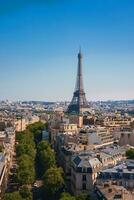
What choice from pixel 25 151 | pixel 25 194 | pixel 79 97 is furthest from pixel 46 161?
pixel 79 97

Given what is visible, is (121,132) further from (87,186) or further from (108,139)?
(87,186)

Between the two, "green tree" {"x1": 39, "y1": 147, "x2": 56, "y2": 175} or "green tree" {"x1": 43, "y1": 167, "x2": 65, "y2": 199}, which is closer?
"green tree" {"x1": 43, "y1": 167, "x2": 65, "y2": 199}

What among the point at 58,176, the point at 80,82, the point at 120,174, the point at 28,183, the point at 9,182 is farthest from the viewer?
Result: the point at 80,82

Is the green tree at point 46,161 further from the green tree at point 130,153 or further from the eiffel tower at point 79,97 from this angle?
the eiffel tower at point 79,97

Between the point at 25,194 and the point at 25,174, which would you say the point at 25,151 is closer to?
the point at 25,174

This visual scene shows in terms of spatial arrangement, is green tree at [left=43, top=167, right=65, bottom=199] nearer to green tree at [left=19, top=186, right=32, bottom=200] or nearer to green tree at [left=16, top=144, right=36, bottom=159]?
green tree at [left=19, top=186, right=32, bottom=200]

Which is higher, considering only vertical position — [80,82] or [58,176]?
[80,82]

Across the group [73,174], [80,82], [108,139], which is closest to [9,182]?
[73,174]

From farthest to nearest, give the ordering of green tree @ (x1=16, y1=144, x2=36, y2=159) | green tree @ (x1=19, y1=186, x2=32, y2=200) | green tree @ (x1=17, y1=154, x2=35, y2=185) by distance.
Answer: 1. green tree @ (x1=16, y1=144, x2=36, y2=159)
2. green tree @ (x1=17, y1=154, x2=35, y2=185)
3. green tree @ (x1=19, y1=186, x2=32, y2=200)

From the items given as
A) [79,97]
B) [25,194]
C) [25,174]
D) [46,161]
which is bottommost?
[25,194]

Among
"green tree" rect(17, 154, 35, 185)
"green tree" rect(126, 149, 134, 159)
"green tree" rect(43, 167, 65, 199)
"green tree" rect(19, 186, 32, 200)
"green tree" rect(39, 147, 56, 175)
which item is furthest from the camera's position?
"green tree" rect(39, 147, 56, 175)

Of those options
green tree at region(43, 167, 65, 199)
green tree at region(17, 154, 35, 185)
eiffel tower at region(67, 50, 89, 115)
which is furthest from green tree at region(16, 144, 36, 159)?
eiffel tower at region(67, 50, 89, 115)
